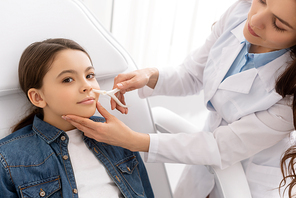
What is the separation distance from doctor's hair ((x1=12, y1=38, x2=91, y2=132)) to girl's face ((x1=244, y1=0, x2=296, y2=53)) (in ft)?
1.71

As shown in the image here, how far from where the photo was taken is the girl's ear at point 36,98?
0.77 m

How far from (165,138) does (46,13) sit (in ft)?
1.89

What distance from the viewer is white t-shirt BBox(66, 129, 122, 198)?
778 millimetres

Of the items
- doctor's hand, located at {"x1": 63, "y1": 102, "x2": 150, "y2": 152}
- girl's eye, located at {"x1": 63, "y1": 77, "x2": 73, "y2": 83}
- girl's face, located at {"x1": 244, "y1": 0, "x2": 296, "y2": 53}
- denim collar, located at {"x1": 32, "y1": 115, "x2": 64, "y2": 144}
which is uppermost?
girl's face, located at {"x1": 244, "y1": 0, "x2": 296, "y2": 53}

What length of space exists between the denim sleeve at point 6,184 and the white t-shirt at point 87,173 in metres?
0.17

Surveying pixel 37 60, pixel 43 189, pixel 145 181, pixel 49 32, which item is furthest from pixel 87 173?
pixel 49 32

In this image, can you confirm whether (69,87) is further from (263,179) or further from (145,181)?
(263,179)

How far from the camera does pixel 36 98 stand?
0.78 m

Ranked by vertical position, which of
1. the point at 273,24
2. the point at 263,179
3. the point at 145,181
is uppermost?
the point at 273,24

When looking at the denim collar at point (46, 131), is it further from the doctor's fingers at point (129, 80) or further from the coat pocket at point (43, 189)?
the doctor's fingers at point (129, 80)

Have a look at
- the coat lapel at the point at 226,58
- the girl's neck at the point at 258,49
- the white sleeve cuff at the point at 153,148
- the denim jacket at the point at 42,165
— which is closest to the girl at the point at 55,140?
the denim jacket at the point at 42,165

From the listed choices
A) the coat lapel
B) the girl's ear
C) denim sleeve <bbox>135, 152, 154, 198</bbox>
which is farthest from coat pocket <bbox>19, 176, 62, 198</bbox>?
the coat lapel

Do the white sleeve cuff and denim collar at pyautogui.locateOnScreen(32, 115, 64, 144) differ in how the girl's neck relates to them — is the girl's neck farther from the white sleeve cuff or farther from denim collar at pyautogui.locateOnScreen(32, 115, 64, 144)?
denim collar at pyautogui.locateOnScreen(32, 115, 64, 144)

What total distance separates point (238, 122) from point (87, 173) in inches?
19.5
